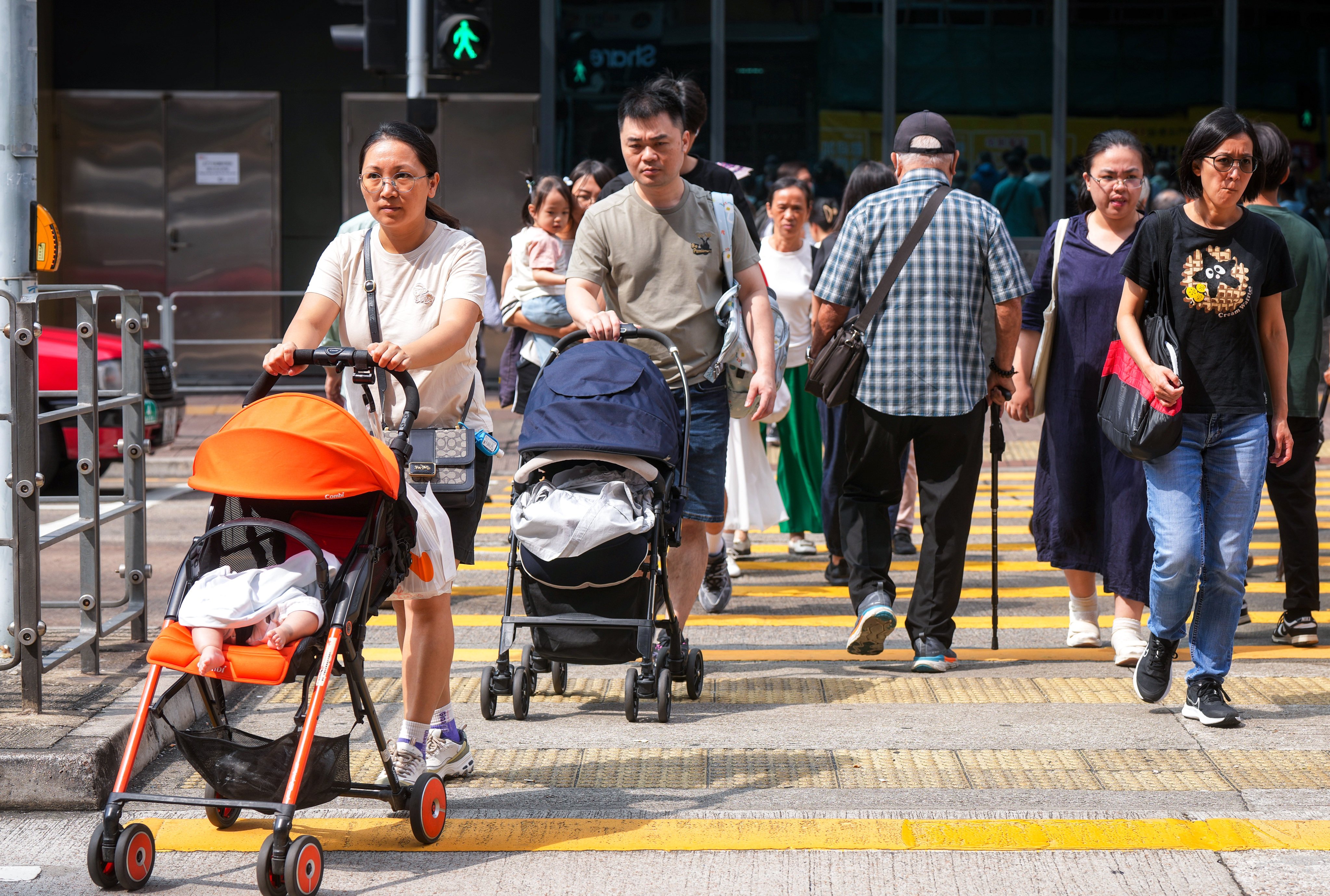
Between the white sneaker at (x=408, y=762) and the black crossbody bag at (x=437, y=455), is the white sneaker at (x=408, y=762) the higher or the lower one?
the lower one

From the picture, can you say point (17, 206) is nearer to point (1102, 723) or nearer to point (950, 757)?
point (950, 757)

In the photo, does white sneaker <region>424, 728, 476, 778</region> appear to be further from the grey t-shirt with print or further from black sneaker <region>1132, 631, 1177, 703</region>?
black sneaker <region>1132, 631, 1177, 703</region>

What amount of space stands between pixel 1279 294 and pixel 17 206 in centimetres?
Answer: 431

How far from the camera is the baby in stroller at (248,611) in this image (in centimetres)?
377

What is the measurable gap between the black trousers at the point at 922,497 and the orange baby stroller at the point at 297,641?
2.46 m

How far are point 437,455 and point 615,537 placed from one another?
706 mm

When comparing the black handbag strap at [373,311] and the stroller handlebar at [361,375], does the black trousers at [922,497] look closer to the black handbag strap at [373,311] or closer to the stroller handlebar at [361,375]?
the black handbag strap at [373,311]

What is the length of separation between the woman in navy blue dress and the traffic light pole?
3868mm

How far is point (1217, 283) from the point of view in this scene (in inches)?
205

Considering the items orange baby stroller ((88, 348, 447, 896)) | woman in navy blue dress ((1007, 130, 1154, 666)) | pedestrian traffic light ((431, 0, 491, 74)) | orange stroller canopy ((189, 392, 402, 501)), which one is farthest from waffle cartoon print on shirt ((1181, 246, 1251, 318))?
pedestrian traffic light ((431, 0, 491, 74))

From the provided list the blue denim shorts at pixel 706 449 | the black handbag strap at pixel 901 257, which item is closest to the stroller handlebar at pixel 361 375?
the blue denim shorts at pixel 706 449

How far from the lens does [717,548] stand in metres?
7.41

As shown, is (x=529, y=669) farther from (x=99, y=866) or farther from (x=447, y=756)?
(x=99, y=866)

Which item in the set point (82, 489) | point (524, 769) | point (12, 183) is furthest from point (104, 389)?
point (524, 769)
